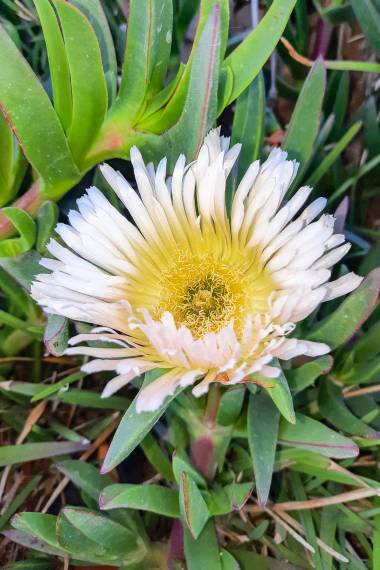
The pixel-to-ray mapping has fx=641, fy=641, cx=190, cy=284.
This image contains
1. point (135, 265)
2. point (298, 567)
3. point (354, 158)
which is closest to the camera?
point (135, 265)

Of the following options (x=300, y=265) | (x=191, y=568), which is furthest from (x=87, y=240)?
(x=191, y=568)

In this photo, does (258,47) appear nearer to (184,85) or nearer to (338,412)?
(184,85)

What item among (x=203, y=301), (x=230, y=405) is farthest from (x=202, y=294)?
(x=230, y=405)

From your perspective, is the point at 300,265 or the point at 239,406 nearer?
the point at 300,265

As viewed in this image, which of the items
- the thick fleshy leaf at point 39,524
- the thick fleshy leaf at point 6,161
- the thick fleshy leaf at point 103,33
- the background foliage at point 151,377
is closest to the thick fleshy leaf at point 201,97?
the background foliage at point 151,377

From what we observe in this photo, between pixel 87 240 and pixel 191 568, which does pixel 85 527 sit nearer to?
pixel 191 568
